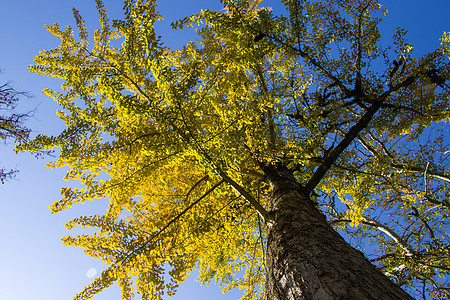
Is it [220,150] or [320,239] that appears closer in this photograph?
[320,239]

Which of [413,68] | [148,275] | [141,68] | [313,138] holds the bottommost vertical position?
[148,275]

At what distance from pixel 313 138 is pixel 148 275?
7.79ft

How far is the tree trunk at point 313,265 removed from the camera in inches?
44.5

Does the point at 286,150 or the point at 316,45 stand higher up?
the point at 316,45

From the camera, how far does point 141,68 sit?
3.09 metres

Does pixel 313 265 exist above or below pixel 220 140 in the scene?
below

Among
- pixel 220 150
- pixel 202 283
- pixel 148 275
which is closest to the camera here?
pixel 148 275

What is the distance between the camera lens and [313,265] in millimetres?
→ 1352

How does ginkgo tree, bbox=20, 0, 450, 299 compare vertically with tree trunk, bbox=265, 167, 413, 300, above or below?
above

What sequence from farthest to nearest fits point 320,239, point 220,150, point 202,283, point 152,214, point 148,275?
point 202,283
point 152,214
point 220,150
point 148,275
point 320,239

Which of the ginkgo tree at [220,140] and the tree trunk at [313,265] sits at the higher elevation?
the ginkgo tree at [220,140]

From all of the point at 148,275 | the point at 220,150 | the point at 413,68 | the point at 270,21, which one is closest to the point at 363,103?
the point at 413,68

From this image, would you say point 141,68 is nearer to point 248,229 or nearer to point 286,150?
point 286,150

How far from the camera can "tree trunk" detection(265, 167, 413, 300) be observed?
3.71ft
